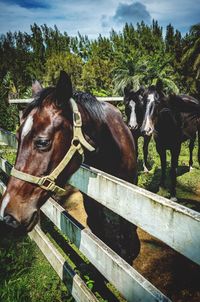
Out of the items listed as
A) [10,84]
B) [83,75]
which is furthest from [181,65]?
[10,84]

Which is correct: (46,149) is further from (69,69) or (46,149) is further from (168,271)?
(69,69)

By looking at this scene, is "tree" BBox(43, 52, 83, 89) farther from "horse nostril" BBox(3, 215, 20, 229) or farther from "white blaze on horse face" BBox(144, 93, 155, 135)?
"horse nostril" BBox(3, 215, 20, 229)

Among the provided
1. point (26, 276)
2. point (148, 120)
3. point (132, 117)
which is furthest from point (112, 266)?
point (132, 117)

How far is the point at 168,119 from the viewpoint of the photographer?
18.6ft

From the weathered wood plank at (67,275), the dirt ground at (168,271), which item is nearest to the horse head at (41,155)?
the weathered wood plank at (67,275)

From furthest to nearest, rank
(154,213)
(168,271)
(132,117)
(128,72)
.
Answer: (128,72) < (132,117) < (168,271) < (154,213)

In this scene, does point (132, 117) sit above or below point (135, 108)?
below

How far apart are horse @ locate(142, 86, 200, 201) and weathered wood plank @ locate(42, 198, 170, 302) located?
3.45 metres

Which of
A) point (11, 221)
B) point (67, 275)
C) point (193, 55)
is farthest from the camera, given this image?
point (193, 55)

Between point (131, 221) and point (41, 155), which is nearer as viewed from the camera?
point (131, 221)

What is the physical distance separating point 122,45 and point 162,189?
37.6 meters

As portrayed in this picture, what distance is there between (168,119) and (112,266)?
458 centimetres

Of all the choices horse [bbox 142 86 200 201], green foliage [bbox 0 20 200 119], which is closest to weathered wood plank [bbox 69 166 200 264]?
horse [bbox 142 86 200 201]

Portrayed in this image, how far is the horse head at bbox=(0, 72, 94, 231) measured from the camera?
156 cm
